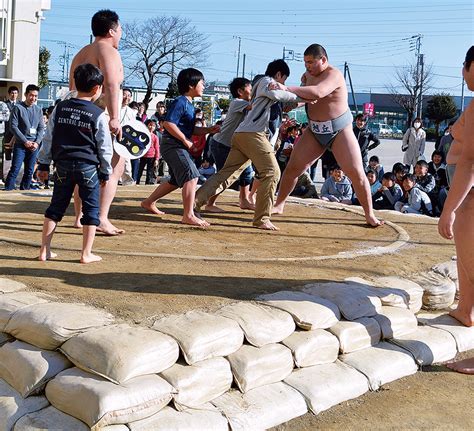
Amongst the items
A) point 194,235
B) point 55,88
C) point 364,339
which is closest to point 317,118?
point 194,235

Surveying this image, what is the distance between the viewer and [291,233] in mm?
5199

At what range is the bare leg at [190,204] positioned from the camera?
203 inches

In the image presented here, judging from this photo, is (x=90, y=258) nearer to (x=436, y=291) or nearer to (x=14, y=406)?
(x=14, y=406)

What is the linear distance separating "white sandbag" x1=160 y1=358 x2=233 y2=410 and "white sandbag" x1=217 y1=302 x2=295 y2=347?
0.19 meters

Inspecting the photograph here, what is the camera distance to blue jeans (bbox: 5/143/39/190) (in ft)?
27.5

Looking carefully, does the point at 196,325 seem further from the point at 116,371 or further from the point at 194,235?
the point at 194,235

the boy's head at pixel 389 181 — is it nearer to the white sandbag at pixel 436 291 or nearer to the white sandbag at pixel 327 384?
the white sandbag at pixel 436 291

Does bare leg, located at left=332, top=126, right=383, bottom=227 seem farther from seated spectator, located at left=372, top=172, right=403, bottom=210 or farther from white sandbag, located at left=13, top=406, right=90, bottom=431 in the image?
white sandbag, located at left=13, top=406, right=90, bottom=431

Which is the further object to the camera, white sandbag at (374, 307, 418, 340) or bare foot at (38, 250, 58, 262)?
bare foot at (38, 250, 58, 262)

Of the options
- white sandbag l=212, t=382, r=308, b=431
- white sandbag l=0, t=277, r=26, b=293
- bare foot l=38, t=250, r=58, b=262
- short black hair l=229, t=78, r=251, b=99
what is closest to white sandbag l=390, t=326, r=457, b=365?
white sandbag l=212, t=382, r=308, b=431

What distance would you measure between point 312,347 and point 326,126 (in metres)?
2.69

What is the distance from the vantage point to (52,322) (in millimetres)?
2605

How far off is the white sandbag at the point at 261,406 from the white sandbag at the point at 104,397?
0.24 m

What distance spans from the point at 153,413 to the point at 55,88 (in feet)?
85.8
